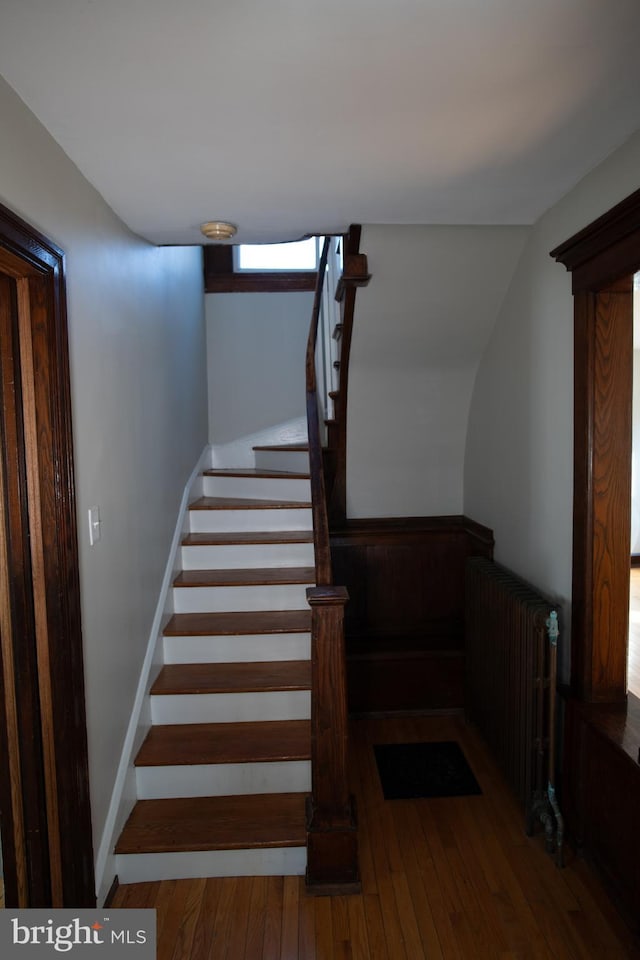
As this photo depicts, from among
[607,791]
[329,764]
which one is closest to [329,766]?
[329,764]

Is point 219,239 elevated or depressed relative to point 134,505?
elevated

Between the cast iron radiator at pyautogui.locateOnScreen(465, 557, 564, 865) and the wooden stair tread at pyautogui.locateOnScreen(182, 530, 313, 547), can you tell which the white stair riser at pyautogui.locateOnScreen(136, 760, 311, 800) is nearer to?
the cast iron radiator at pyautogui.locateOnScreen(465, 557, 564, 865)

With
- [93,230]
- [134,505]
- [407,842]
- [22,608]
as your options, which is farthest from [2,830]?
[93,230]

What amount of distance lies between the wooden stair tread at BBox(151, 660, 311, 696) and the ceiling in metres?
1.96

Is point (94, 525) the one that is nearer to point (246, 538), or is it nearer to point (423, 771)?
point (246, 538)

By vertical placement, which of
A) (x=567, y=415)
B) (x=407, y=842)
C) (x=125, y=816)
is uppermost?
(x=567, y=415)

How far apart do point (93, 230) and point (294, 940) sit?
2451 millimetres

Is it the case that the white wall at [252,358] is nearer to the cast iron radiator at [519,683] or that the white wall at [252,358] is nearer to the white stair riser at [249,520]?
the white stair riser at [249,520]

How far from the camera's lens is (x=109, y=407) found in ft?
7.28

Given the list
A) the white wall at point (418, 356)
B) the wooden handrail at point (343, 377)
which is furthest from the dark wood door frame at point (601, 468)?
the wooden handrail at point (343, 377)

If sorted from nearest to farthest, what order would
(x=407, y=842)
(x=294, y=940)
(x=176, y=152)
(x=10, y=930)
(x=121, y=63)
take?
(x=121, y=63) < (x=10, y=930) < (x=176, y=152) < (x=294, y=940) < (x=407, y=842)

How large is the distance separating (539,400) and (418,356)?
2.90 ft

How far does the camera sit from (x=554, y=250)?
2.26 metres

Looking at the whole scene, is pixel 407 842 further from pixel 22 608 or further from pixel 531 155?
pixel 531 155
